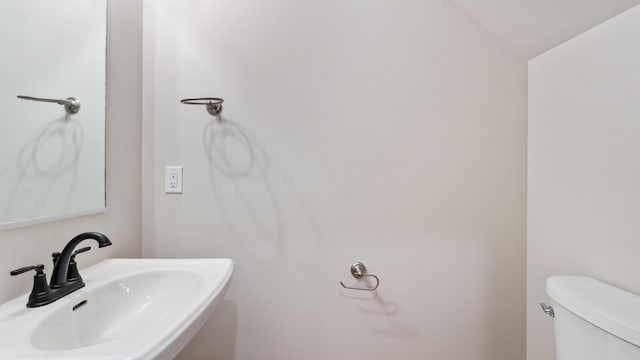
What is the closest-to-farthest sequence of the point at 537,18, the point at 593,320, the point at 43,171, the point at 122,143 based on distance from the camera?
1. the point at 593,320
2. the point at 43,171
3. the point at 537,18
4. the point at 122,143

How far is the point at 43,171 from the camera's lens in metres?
0.84

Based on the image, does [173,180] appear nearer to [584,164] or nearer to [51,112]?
[51,112]

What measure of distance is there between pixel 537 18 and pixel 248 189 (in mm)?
1324

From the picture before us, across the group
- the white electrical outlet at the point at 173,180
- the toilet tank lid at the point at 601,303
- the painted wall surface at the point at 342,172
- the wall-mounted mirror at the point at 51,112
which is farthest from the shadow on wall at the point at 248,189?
the toilet tank lid at the point at 601,303

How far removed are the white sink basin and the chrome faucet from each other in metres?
0.02

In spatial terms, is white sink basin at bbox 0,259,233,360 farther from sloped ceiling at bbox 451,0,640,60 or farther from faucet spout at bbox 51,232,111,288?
sloped ceiling at bbox 451,0,640,60

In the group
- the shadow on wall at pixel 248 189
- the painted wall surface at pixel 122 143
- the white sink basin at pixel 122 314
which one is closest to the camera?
the white sink basin at pixel 122 314

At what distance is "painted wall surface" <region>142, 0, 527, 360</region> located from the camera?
1.12 m

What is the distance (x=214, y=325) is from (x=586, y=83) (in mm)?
1721

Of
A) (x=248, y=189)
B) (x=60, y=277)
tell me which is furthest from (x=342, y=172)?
(x=60, y=277)

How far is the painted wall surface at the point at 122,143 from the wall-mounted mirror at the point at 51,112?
0.13 ft

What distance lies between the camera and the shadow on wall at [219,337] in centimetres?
117

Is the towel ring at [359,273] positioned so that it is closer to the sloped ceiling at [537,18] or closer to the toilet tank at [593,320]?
the toilet tank at [593,320]

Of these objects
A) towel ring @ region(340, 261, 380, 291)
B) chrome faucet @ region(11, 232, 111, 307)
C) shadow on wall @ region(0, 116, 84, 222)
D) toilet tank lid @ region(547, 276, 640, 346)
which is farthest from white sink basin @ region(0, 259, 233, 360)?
toilet tank lid @ region(547, 276, 640, 346)
